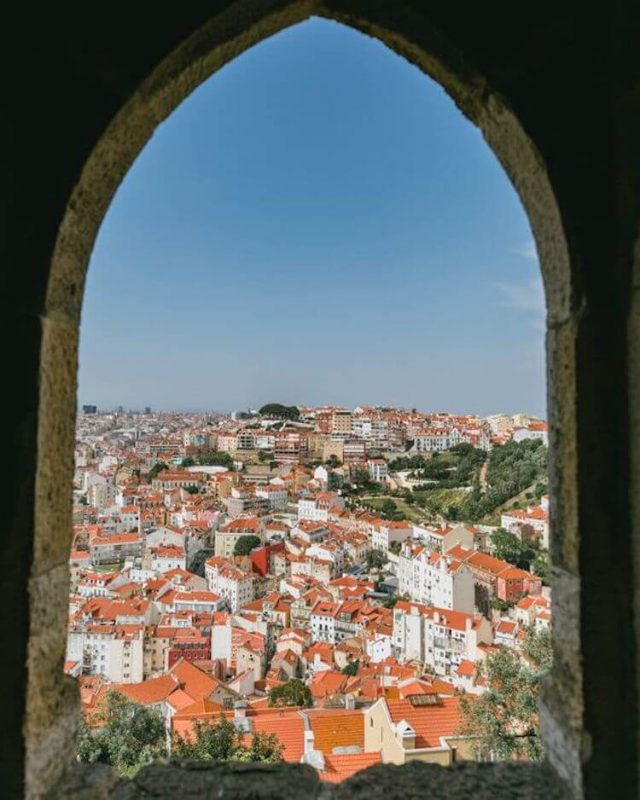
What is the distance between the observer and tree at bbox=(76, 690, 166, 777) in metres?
5.21

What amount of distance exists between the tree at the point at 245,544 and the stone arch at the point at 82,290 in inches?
1986

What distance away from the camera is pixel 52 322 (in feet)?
4.10

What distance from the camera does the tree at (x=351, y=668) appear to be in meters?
25.7

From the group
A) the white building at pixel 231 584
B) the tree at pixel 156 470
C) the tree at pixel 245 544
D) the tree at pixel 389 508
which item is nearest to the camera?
the white building at pixel 231 584

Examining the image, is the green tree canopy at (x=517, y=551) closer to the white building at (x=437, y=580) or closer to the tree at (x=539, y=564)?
the tree at (x=539, y=564)

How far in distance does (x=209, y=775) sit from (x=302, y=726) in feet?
46.1

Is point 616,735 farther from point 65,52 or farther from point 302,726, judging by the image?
point 302,726

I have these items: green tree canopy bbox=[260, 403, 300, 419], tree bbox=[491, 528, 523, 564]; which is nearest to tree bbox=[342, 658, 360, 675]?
tree bbox=[491, 528, 523, 564]

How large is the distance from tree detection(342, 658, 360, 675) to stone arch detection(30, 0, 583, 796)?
26.7m

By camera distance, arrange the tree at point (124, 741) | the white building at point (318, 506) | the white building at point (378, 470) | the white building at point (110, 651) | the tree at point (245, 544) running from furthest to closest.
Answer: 1. the white building at point (378, 470)
2. the white building at point (318, 506)
3. the tree at point (245, 544)
4. the white building at point (110, 651)
5. the tree at point (124, 741)

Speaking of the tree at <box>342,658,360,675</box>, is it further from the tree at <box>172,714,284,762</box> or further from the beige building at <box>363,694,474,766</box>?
the tree at <box>172,714,284,762</box>

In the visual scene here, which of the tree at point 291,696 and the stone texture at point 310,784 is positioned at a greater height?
the stone texture at point 310,784

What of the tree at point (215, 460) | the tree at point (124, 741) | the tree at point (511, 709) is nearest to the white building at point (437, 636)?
the tree at point (124, 741)

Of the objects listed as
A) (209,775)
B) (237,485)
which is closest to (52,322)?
(209,775)
